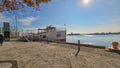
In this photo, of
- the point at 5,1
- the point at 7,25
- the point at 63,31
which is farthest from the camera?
the point at 63,31

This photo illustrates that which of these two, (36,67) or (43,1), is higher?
(43,1)

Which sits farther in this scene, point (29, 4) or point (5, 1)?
point (29, 4)

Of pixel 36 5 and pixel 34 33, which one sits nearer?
pixel 36 5

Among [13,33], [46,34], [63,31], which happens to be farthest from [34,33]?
[13,33]

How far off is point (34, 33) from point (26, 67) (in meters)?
33.0

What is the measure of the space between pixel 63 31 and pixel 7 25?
14.3 meters

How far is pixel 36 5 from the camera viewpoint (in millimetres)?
8531

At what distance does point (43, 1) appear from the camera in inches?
330

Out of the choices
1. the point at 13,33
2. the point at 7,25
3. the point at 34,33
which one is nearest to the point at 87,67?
the point at 7,25

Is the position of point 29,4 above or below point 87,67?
above

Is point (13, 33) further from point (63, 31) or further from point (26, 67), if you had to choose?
point (26, 67)

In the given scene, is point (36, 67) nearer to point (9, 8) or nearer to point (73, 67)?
point (73, 67)

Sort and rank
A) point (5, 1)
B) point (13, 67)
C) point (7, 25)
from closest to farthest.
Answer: point (13, 67) < point (5, 1) < point (7, 25)

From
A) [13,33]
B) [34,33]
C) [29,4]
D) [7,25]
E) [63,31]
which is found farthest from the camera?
[13,33]
